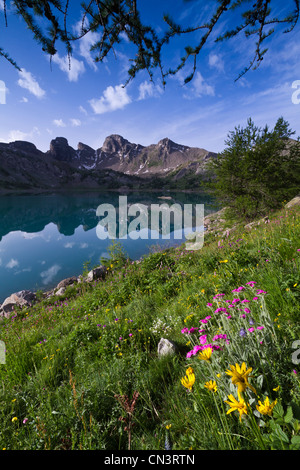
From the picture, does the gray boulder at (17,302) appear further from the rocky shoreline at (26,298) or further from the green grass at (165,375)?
the green grass at (165,375)

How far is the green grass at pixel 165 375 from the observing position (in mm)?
1419

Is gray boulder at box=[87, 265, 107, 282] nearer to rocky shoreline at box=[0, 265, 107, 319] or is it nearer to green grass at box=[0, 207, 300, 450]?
rocky shoreline at box=[0, 265, 107, 319]

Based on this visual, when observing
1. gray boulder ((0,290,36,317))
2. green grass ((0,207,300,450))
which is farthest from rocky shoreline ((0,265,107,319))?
green grass ((0,207,300,450))

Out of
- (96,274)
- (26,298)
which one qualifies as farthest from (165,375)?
(26,298)

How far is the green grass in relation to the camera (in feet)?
4.66

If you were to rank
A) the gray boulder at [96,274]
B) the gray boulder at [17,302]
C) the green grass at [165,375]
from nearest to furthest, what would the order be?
the green grass at [165,375] < the gray boulder at [17,302] < the gray boulder at [96,274]

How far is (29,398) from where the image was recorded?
7.64ft

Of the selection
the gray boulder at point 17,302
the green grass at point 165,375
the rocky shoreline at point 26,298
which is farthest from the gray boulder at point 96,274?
the green grass at point 165,375

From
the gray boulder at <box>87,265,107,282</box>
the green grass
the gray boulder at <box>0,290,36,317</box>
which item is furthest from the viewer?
the gray boulder at <box>87,265,107,282</box>

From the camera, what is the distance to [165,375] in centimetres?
234

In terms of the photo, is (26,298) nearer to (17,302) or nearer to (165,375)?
(17,302)

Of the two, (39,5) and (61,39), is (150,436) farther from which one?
(39,5)

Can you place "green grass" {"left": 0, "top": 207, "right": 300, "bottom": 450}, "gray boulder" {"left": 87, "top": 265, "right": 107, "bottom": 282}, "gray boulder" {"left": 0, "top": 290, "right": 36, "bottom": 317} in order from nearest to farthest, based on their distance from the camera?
"green grass" {"left": 0, "top": 207, "right": 300, "bottom": 450}, "gray boulder" {"left": 0, "top": 290, "right": 36, "bottom": 317}, "gray boulder" {"left": 87, "top": 265, "right": 107, "bottom": 282}

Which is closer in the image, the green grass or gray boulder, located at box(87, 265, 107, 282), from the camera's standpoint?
the green grass
